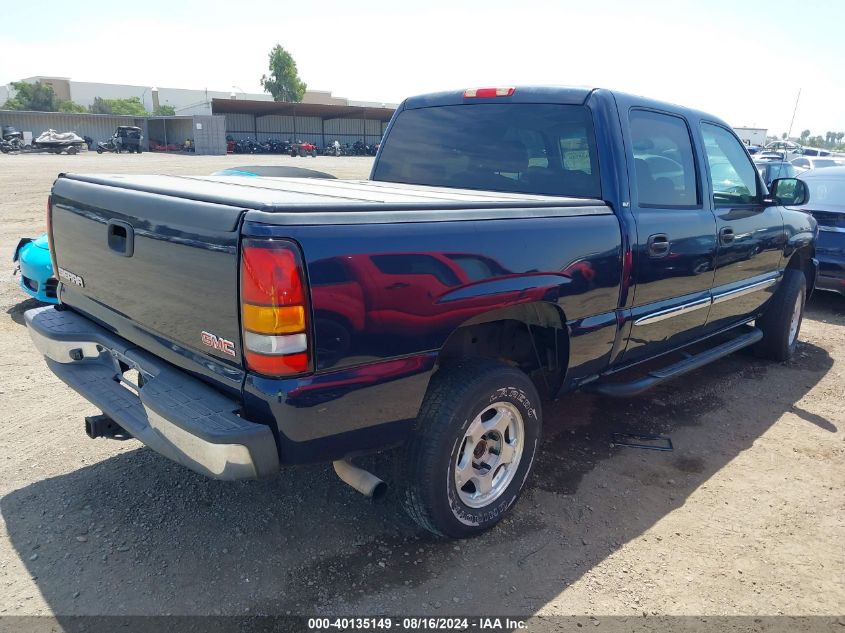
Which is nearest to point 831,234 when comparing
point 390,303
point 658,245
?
point 658,245

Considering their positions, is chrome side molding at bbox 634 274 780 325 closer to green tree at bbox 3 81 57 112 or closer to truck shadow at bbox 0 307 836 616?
truck shadow at bbox 0 307 836 616

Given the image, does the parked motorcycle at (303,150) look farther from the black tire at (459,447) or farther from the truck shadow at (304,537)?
the black tire at (459,447)

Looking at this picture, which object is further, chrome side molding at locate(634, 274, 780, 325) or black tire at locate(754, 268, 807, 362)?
black tire at locate(754, 268, 807, 362)

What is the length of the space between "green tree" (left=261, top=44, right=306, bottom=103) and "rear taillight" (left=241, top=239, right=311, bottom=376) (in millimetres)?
95473

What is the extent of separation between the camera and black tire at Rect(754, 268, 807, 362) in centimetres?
530

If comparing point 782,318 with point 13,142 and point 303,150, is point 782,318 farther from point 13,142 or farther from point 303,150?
point 303,150

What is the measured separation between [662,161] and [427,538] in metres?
2.58

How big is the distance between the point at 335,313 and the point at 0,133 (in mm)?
54597

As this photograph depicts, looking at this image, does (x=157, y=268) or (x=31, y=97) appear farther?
(x=31, y=97)

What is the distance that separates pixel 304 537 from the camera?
288cm

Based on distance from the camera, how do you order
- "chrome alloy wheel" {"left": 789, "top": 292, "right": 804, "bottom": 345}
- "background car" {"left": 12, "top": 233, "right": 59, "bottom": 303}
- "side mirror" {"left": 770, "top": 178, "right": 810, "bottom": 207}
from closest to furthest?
"side mirror" {"left": 770, "top": 178, "right": 810, "bottom": 207} → "chrome alloy wheel" {"left": 789, "top": 292, "right": 804, "bottom": 345} → "background car" {"left": 12, "top": 233, "right": 59, "bottom": 303}


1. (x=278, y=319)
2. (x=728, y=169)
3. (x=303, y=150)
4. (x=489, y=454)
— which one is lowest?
(x=489, y=454)

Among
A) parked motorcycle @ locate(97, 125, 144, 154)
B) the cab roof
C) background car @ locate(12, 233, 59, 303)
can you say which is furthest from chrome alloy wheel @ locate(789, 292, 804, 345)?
parked motorcycle @ locate(97, 125, 144, 154)

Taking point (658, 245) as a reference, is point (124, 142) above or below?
below
